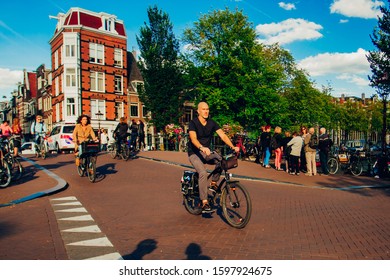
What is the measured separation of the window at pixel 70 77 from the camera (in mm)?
38562

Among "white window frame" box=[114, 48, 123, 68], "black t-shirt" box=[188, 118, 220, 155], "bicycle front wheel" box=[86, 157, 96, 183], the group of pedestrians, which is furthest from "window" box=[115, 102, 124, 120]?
"black t-shirt" box=[188, 118, 220, 155]

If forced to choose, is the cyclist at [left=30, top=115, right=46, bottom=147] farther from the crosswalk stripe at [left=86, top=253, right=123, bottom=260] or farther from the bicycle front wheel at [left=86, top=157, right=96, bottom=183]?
Result: the crosswalk stripe at [left=86, top=253, right=123, bottom=260]

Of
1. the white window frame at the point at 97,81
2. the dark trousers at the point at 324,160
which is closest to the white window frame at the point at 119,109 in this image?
the white window frame at the point at 97,81

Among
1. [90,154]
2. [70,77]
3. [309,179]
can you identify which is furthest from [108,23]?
[309,179]

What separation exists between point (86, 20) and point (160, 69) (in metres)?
12.1

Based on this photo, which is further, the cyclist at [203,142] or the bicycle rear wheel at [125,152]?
the bicycle rear wheel at [125,152]

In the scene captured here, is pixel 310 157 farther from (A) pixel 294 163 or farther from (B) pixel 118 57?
(B) pixel 118 57

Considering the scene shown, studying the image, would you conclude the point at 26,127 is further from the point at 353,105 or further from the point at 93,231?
the point at 93,231

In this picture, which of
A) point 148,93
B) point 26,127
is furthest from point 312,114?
point 26,127

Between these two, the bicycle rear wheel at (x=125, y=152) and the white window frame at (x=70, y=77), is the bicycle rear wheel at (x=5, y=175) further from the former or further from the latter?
the white window frame at (x=70, y=77)

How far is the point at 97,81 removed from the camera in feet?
132

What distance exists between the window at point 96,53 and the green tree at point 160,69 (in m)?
6.69

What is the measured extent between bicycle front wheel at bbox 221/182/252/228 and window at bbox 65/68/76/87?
1443 inches

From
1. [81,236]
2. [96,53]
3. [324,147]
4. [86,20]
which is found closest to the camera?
[81,236]
